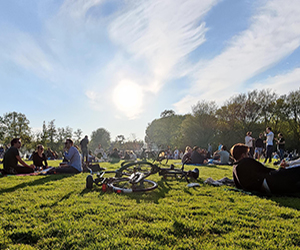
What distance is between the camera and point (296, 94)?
35875 millimetres

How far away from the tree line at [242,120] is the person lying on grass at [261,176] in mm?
32455

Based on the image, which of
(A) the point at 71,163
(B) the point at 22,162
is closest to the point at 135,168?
(A) the point at 71,163

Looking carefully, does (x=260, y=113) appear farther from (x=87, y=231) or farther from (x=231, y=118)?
(x=87, y=231)

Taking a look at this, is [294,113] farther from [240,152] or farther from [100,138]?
[100,138]

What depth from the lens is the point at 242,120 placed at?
40281 millimetres

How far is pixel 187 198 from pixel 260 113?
40286 millimetres

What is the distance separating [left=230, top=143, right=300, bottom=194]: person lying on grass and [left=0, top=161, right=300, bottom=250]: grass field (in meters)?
0.28

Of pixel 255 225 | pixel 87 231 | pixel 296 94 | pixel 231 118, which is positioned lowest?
pixel 255 225

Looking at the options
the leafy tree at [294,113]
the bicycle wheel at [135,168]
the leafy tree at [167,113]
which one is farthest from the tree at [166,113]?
the bicycle wheel at [135,168]

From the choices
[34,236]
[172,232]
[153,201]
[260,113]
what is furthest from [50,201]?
[260,113]

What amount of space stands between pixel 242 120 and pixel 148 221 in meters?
41.7

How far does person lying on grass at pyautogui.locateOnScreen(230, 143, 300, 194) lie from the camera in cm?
441

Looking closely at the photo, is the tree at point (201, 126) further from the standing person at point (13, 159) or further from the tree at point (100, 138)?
the tree at point (100, 138)

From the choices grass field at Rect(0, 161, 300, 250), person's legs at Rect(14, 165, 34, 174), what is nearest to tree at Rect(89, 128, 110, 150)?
person's legs at Rect(14, 165, 34, 174)
